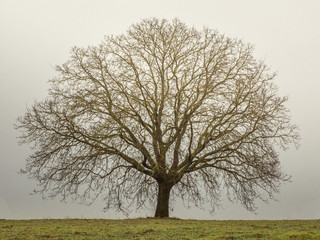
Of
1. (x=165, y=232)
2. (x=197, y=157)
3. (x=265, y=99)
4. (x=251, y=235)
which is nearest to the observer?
(x=251, y=235)

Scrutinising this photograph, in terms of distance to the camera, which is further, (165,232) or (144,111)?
(144,111)

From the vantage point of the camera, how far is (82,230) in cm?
1614

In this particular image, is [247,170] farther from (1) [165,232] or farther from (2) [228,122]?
(1) [165,232]

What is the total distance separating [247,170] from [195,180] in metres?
3.08

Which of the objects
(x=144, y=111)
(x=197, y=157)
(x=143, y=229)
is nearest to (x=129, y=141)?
(x=144, y=111)

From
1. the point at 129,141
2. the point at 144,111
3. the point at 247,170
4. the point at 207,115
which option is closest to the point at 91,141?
the point at 129,141

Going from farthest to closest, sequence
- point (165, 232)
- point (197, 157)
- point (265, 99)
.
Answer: point (197, 157), point (265, 99), point (165, 232)

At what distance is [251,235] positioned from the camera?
13836 mm

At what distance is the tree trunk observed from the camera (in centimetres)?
2248

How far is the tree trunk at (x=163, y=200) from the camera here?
22.5 meters

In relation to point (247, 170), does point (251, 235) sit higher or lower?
lower

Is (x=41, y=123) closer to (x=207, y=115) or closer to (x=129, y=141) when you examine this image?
(x=129, y=141)

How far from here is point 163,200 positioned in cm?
2266

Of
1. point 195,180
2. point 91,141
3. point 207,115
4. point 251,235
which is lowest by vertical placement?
point 251,235
